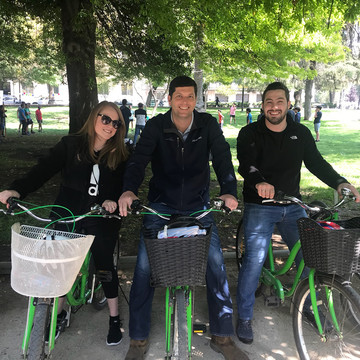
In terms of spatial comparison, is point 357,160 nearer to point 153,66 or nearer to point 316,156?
point 153,66

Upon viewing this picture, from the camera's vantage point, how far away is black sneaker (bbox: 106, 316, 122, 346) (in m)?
3.34

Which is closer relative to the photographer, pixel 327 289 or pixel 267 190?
pixel 327 289

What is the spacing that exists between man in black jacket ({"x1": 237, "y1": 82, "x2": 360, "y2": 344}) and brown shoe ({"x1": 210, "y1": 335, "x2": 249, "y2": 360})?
0.90 feet

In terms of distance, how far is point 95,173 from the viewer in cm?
322

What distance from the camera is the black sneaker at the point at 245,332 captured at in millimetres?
3410

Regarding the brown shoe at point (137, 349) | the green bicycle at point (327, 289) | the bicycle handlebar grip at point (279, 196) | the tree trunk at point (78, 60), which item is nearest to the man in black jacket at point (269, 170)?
the green bicycle at point (327, 289)

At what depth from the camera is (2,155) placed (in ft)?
46.3

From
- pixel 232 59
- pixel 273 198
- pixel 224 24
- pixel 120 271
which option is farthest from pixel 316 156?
pixel 232 59

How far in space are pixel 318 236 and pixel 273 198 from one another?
50cm

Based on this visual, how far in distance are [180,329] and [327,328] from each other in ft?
4.06

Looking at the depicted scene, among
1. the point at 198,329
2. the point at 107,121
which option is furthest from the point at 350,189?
the point at 107,121

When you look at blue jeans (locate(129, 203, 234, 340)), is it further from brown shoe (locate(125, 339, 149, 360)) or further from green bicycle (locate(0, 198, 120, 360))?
green bicycle (locate(0, 198, 120, 360))

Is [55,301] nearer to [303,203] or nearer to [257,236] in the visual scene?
[257,236]

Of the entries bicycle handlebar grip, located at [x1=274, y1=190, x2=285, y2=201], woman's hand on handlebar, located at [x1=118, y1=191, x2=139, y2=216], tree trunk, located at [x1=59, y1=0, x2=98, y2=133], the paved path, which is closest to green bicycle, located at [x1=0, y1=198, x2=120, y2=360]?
woman's hand on handlebar, located at [x1=118, y1=191, x2=139, y2=216]
